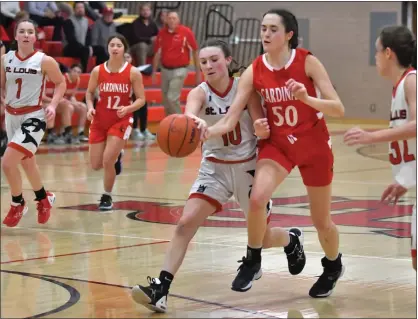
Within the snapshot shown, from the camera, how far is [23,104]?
29.7 ft

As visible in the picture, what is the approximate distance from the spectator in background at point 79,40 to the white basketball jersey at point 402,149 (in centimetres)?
1425

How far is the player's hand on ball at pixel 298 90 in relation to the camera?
18.3 feet

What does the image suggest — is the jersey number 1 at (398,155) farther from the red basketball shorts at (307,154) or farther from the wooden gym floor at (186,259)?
the wooden gym floor at (186,259)

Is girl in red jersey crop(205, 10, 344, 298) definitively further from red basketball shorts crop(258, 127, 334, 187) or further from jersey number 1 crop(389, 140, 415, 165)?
jersey number 1 crop(389, 140, 415, 165)

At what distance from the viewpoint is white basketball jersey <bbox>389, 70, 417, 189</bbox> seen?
5246 millimetres

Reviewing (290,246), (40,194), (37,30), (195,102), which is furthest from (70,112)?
(195,102)

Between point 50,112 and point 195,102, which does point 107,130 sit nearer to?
point 50,112

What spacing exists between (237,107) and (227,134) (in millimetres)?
308

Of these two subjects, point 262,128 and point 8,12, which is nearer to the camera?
point 262,128

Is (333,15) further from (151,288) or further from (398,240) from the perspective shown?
(151,288)

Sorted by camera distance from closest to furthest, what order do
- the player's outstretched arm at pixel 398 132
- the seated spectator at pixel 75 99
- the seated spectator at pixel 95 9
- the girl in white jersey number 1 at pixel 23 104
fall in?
the player's outstretched arm at pixel 398 132 < the girl in white jersey number 1 at pixel 23 104 < the seated spectator at pixel 75 99 < the seated spectator at pixel 95 9

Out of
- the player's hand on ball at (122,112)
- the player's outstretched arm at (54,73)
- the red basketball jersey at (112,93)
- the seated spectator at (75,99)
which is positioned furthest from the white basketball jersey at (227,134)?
the seated spectator at (75,99)

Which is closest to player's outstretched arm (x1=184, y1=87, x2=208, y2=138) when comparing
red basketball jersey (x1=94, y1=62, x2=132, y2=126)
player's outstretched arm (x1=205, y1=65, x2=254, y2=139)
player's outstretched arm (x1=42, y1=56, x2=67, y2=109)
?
player's outstretched arm (x1=205, y1=65, x2=254, y2=139)

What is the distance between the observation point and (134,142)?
61.2 ft
